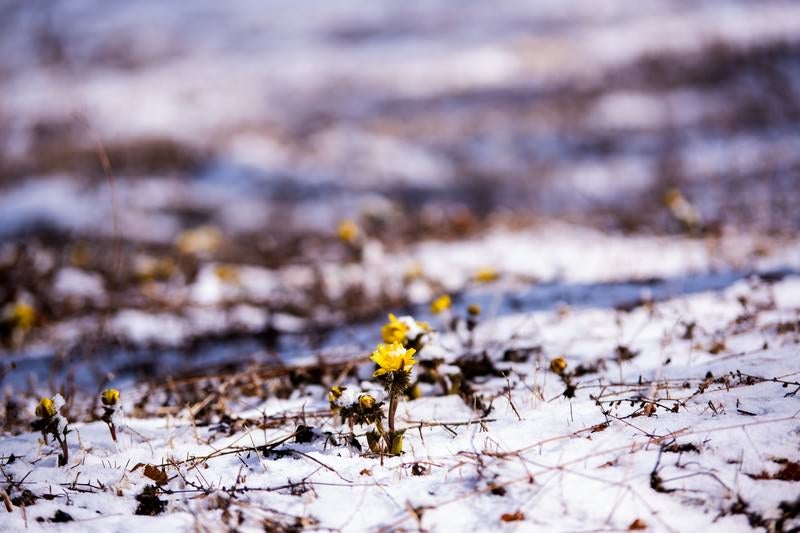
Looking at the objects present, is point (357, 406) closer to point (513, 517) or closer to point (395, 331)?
point (395, 331)

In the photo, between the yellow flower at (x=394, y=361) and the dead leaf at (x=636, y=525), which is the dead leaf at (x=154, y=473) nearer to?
the yellow flower at (x=394, y=361)

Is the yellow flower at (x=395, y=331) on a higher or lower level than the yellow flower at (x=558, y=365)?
higher

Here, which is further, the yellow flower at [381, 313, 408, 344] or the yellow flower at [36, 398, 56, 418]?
the yellow flower at [381, 313, 408, 344]

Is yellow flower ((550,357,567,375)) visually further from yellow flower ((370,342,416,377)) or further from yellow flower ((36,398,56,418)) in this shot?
yellow flower ((36,398,56,418))

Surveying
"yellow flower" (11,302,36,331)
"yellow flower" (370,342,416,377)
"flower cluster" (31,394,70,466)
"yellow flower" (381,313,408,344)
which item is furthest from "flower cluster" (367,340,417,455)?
"yellow flower" (11,302,36,331)

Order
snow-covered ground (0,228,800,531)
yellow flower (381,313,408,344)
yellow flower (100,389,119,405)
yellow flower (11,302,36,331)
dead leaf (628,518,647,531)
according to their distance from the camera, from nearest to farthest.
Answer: dead leaf (628,518,647,531) < snow-covered ground (0,228,800,531) < yellow flower (100,389,119,405) < yellow flower (381,313,408,344) < yellow flower (11,302,36,331)

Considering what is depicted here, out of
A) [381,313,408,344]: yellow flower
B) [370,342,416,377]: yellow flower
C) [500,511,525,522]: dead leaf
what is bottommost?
[500,511,525,522]: dead leaf

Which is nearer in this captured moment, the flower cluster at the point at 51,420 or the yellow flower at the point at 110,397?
the flower cluster at the point at 51,420

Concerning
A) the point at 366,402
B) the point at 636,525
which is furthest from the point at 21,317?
the point at 636,525

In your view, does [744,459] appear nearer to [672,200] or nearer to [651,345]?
[651,345]

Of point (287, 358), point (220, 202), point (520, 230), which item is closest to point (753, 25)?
point (520, 230)

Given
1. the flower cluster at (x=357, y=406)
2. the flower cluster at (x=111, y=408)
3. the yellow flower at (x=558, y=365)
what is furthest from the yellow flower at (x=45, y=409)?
the yellow flower at (x=558, y=365)

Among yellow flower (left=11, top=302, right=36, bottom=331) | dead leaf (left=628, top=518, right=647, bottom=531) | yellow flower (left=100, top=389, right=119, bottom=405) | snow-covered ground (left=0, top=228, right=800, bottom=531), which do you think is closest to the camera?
dead leaf (left=628, top=518, right=647, bottom=531)
